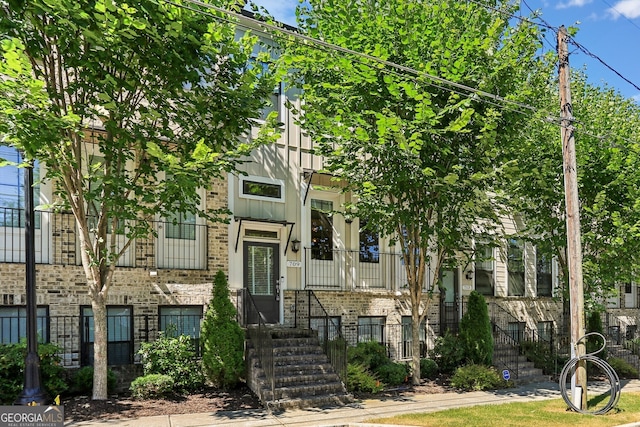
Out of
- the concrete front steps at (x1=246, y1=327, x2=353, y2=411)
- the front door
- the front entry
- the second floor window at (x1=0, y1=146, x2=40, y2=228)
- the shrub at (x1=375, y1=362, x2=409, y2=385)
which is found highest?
the second floor window at (x1=0, y1=146, x2=40, y2=228)

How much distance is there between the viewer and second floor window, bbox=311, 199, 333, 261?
51.1ft

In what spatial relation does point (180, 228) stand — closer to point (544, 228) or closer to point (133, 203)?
point (133, 203)

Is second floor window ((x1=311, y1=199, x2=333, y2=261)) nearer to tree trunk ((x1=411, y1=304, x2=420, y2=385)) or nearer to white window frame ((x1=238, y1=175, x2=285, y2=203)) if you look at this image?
white window frame ((x1=238, y1=175, x2=285, y2=203))

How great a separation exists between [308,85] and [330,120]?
1456mm

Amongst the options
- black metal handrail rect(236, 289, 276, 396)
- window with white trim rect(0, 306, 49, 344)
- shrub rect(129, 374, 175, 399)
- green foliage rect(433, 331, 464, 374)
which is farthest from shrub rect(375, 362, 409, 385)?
window with white trim rect(0, 306, 49, 344)

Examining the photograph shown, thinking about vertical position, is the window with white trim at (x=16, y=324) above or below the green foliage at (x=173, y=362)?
above

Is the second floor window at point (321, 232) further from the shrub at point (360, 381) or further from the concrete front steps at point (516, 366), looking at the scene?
the concrete front steps at point (516, 366)

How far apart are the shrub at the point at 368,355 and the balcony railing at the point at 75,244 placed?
13.4 ft

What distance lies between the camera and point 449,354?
15.5 m

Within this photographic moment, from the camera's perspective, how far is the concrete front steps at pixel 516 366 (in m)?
15.2

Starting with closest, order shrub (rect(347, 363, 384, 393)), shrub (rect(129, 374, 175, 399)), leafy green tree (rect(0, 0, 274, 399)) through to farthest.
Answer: leafy green tree (rect(0, 0, 274, 399))
shrub (rect(129, 374, 175, 399))
shrub (rect(347, 363, 384, 393))

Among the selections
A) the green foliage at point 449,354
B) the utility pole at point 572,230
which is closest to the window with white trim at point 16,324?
the green foliage at point 449,354

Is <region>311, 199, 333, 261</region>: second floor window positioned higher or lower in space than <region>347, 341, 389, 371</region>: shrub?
higher

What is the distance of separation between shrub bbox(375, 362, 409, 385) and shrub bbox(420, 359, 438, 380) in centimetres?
119
